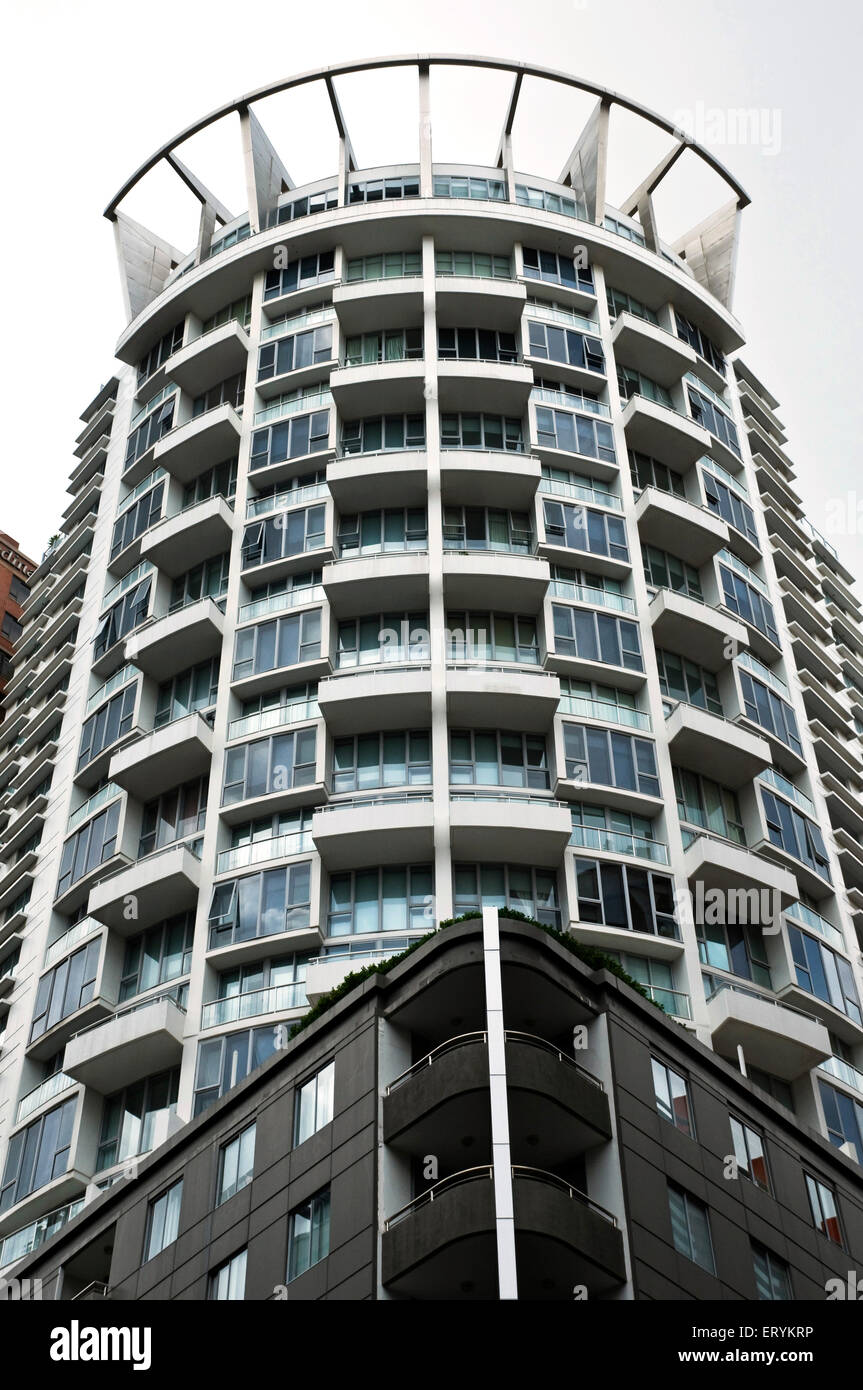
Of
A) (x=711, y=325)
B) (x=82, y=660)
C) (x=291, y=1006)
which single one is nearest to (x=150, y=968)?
(x=291, y=1006)

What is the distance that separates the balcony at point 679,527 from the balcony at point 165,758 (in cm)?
1605

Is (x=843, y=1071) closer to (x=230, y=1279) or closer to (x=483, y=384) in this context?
(x=230, y=1279)

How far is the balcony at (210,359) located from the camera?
56.6 metres

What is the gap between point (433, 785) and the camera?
4328 cm

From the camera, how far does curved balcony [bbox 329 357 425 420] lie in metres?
51.9

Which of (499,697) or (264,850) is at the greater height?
(499,697)

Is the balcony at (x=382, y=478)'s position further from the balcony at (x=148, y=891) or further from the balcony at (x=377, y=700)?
the balcony at (x=148, y=891)

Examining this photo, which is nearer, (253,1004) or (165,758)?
(253,1004)

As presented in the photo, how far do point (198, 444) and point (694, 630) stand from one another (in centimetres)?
1875

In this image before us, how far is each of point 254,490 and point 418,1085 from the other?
27056 millimetres

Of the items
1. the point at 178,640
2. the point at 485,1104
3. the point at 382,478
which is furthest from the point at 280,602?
the point at 485,1104

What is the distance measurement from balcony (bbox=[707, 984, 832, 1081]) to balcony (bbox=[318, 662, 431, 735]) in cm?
1165

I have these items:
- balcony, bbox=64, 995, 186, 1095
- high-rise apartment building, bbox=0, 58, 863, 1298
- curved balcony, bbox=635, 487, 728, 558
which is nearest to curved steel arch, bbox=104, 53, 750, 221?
high-rise apartment building, bbox=0, 58, 863, 1298

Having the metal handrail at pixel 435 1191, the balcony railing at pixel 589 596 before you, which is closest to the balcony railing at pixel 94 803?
the balcony railing at pixel 589 596
